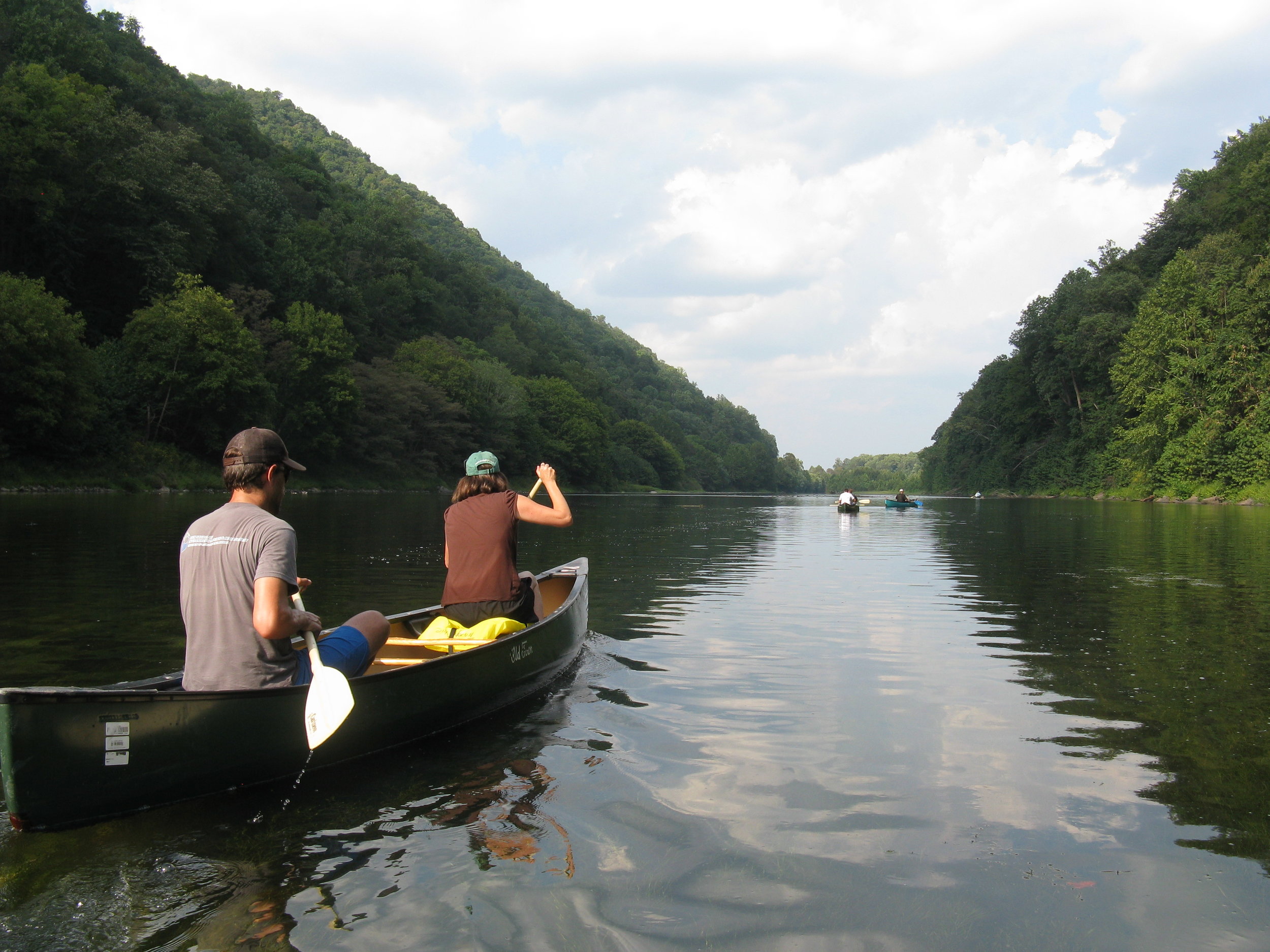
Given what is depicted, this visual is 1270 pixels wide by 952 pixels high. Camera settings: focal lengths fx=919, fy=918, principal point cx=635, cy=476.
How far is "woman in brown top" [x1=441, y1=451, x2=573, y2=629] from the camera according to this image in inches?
313

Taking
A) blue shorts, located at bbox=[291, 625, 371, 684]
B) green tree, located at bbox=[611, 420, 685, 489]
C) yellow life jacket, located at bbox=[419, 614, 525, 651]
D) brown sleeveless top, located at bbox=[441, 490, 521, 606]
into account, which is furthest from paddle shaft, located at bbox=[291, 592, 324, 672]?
green tree, located at bbox=[611, 420, 685, 489]

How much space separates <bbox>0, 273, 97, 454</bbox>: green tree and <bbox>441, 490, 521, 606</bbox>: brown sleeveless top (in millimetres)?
33768

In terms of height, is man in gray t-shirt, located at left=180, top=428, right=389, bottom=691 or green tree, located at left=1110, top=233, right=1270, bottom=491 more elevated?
green tree, located at left=1110, top=233, right=1270, bottom=491

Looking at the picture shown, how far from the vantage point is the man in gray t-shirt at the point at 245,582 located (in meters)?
5.01

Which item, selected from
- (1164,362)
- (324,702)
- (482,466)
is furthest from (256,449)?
(1164,362)

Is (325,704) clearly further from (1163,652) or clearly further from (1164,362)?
(1164,362)

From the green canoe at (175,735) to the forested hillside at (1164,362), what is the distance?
58.2 m

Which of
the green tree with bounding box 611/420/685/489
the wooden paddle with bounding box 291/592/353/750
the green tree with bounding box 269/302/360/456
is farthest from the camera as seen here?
the green tree with bounding box 611/420/685/489

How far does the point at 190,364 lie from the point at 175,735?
4706cm

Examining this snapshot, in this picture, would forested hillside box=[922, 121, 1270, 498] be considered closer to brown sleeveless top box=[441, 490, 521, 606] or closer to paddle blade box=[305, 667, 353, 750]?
brown sleeveless top box=[441, 490, 521, 606]

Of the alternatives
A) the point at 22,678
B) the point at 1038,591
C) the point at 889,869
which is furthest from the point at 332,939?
the point at 1038,591

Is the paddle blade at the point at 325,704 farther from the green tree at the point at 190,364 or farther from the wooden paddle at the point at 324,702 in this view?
the green tree at the point at 190,364

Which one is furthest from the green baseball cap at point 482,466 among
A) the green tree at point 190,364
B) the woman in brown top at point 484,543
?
the green tree at point 190,364

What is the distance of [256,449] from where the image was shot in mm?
5211
